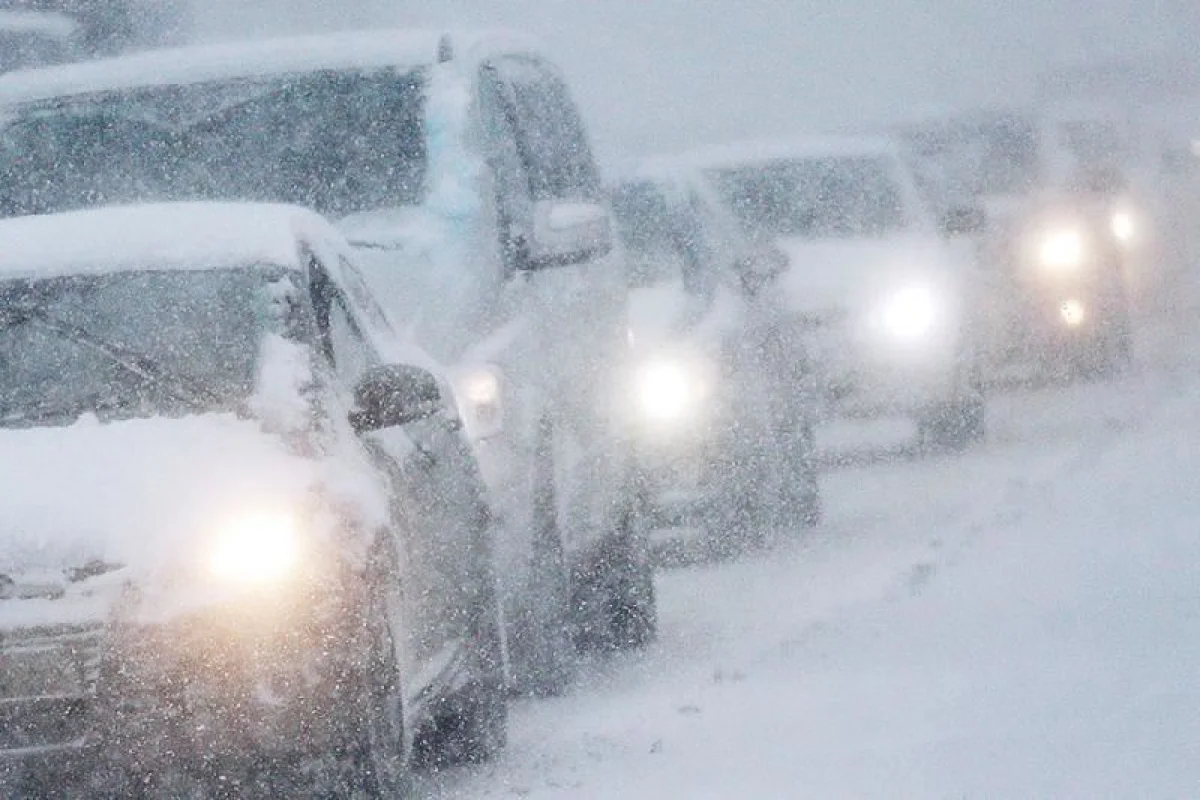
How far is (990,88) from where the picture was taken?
51.4 m

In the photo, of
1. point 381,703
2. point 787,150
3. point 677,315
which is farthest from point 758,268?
point 381,703

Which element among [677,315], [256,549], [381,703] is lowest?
[381,703]

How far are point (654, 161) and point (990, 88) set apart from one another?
39421 millimetres

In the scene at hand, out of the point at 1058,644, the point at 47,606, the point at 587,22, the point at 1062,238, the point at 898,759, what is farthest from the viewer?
the point at 587,22

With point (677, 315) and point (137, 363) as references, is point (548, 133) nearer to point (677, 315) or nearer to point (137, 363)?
point (677, 315)

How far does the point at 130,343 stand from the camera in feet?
21.5

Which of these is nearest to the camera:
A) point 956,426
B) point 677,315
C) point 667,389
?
point 667,389

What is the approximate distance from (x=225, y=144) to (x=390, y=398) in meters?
2.72

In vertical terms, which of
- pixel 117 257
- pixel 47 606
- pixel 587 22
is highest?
pixel 587 22

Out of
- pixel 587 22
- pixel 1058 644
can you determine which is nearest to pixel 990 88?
pixel 587 22

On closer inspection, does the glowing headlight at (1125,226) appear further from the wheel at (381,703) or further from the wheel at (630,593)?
the wheel at (381,703)

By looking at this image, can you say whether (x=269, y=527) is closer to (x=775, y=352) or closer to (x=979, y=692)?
(x=979, y=692)

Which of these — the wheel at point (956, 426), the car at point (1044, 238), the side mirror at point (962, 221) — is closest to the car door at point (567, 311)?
the wheel at point (956, 426)

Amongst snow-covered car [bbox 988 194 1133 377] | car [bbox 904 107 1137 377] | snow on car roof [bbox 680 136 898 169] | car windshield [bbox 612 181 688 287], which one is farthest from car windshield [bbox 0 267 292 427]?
snow-covered car [bbox 988 194 1133 377]
